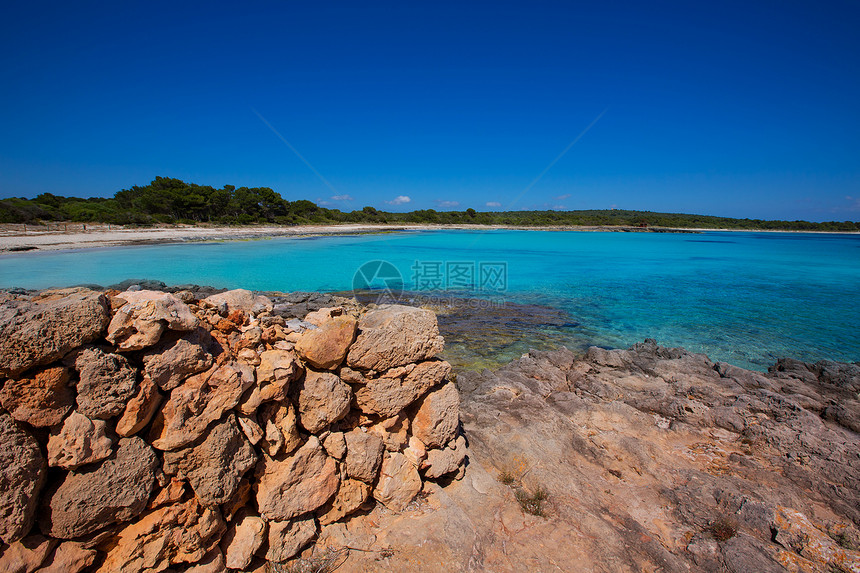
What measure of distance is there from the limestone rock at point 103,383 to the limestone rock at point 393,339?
1.93m

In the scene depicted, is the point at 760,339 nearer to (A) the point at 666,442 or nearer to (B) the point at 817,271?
(A) the point at 666,442

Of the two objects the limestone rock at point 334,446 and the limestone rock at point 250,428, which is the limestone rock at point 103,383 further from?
the limestone rock at point 334,446

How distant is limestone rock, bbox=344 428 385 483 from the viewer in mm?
4023

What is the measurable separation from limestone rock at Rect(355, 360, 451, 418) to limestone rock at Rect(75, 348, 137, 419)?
2117 millimetres

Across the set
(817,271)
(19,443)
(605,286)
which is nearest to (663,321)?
(605,286)

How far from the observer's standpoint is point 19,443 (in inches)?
102

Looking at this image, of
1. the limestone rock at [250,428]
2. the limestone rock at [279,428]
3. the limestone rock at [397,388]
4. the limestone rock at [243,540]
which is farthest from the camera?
the limestone rock at [397,388]

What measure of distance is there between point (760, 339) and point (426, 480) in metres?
15.0

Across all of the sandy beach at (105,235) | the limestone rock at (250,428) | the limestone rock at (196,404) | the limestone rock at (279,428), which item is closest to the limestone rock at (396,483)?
the limestone rock at (279,428)

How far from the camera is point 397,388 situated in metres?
4.34

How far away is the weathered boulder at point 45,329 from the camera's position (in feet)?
8.26

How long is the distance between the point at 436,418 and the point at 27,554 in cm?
361

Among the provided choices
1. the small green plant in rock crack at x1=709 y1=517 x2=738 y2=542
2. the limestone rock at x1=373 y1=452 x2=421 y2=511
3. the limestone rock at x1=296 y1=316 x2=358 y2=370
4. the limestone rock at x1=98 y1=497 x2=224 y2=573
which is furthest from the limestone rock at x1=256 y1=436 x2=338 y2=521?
the small green plant in rock crack at x1=709 y1=517 x2=738 y2=542

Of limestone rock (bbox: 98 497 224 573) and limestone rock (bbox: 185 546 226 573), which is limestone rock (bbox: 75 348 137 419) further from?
limestone rock (bbox: 185 546 226 573)
